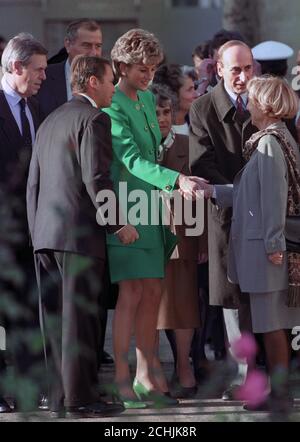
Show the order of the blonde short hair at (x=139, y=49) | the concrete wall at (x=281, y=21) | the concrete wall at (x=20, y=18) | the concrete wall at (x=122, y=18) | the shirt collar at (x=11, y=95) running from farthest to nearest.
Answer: the concrete wall at (x=122, y=18) → the concrete wall at (x=20, y=18) → the concrete wall at (x=281, y=21) → the shirt collar at (x=11, y=95) → the blonde short hair at (x=139, y=49)

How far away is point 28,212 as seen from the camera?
7.00m

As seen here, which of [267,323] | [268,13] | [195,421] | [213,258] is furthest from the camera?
[268,13]

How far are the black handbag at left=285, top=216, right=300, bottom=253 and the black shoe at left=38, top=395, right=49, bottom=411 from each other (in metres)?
1.46

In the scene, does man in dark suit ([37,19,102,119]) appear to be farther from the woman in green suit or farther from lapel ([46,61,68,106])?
the woman in green suit

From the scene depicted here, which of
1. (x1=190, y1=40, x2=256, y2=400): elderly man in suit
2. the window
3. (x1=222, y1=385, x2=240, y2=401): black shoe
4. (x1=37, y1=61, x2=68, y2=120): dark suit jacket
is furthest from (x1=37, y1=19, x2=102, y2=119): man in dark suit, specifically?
the window

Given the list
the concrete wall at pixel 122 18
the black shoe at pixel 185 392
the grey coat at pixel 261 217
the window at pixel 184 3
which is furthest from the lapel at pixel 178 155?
the window at pixel 184 3

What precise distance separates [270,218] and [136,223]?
717 mm

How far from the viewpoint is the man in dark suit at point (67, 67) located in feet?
25.6

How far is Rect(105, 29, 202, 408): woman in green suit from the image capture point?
7094mm

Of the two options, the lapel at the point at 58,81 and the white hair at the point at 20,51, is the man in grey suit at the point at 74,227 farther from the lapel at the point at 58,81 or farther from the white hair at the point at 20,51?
the lapel at the point at 58,81

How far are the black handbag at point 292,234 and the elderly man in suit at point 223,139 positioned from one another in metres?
0.53
